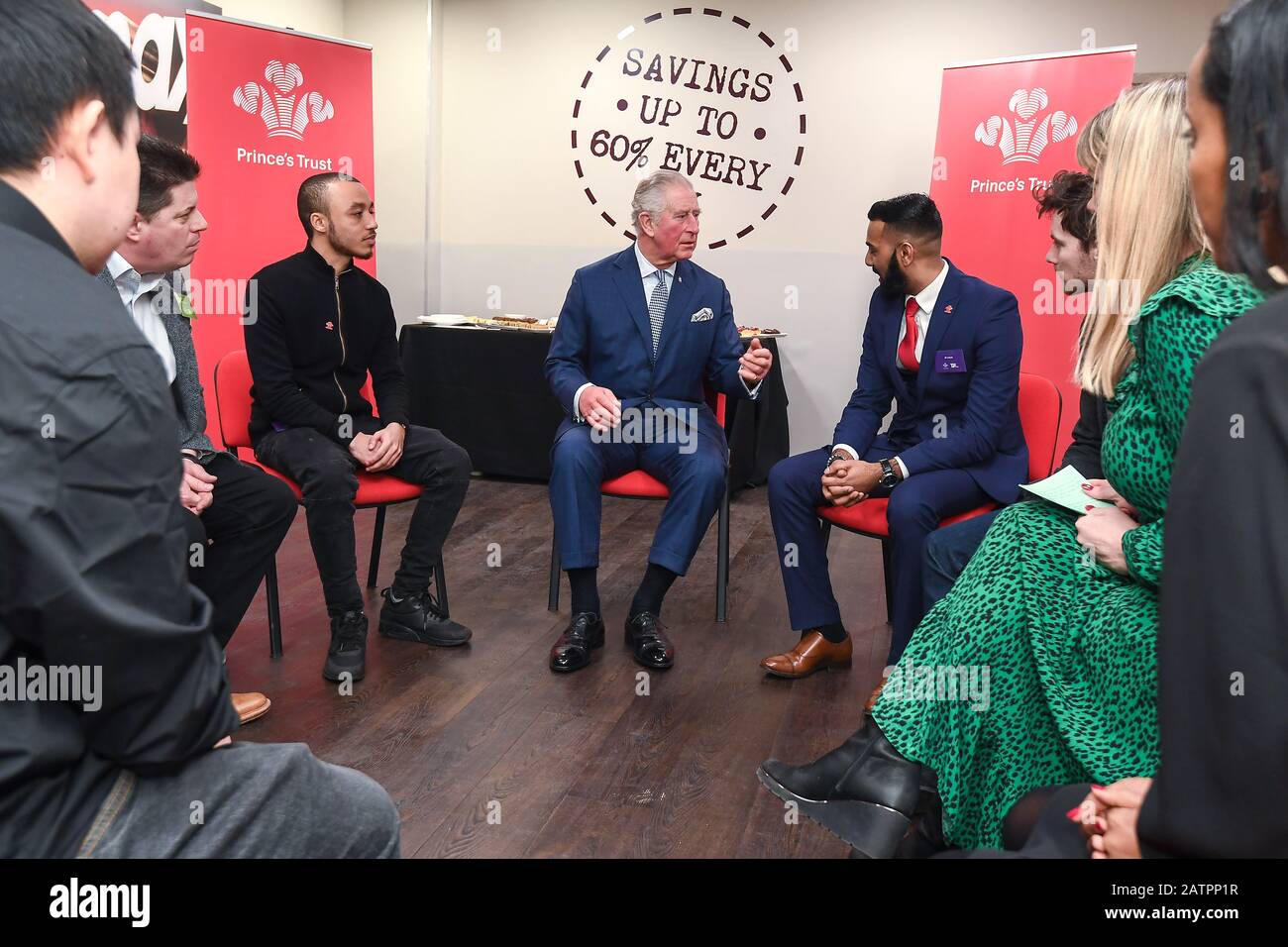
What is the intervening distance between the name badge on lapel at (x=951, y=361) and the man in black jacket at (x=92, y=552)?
2303 millimetres

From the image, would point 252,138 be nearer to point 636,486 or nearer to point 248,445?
point 248,445

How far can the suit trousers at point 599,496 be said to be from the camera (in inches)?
120

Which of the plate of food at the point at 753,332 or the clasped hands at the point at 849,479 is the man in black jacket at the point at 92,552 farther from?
the plate of food at the point at 753,332

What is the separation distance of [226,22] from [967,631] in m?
4.30

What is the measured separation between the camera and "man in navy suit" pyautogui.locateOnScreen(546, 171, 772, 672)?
3066 millimetres

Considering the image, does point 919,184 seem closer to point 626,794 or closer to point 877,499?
point 877,499

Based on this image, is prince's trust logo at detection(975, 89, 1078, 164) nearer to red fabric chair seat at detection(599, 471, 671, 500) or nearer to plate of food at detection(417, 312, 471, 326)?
red fabric chair seat at detection(599, 471, 671, 500)

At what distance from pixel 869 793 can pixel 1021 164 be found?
11.8 feet

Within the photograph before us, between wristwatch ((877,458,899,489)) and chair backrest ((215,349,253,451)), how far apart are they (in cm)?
180

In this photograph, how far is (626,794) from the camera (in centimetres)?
219

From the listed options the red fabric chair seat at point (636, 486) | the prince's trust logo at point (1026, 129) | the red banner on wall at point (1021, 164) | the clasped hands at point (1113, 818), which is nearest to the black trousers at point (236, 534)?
the red fabric chair seat at point (636, 486)

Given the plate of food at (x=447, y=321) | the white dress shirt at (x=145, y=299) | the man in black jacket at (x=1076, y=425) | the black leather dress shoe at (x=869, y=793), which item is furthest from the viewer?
the plate of food at (x=447, y=321)

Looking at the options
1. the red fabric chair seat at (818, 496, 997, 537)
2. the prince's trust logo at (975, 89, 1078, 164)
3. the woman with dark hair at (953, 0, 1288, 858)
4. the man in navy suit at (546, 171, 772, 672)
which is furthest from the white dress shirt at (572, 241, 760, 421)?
the woman with dark hair at (953, 0, 1288, 858)

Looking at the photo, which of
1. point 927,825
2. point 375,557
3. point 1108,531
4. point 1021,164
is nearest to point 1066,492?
point 1108,531
